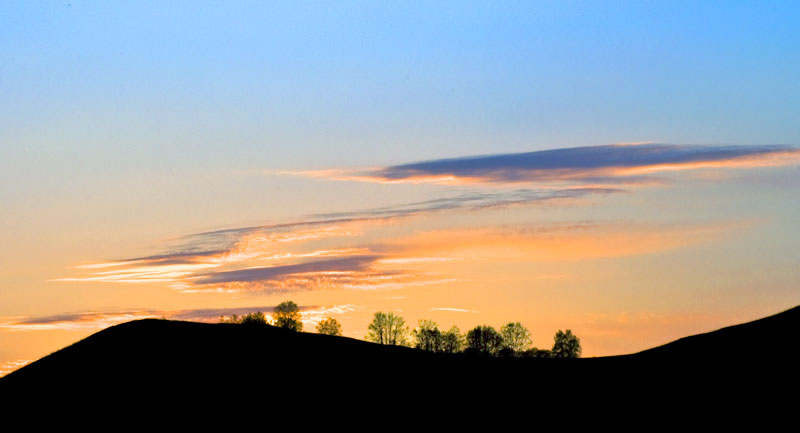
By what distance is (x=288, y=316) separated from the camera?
128375 millimetres

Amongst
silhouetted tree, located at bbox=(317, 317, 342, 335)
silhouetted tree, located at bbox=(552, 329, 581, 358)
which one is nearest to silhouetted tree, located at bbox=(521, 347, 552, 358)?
silhouetted tree, located at bbox=(552, 329, 581, 358)

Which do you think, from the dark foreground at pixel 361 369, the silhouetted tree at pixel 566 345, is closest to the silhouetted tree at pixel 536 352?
the silhouetted tree at pixel 566 345

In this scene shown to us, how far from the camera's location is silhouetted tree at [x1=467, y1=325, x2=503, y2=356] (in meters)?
146

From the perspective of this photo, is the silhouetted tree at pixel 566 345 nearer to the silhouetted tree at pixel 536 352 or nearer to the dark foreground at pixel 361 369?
the silhouetted tree at pixel 536 352

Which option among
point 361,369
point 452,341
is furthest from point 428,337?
point 361,369

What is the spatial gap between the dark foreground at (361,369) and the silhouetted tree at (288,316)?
5591 centimetres

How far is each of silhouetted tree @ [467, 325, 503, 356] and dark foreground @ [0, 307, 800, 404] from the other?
75.5 metres

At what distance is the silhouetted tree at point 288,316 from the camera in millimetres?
127625

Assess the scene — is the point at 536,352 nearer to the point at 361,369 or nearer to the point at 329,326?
the point at 329,326

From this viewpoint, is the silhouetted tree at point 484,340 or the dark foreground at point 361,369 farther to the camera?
the silhouetted tree at point 484,340

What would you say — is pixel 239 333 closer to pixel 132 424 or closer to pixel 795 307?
pixel 132 424

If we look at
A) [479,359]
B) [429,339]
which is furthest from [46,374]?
[429,339]

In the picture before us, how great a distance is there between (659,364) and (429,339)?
82.6m

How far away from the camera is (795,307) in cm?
7112
